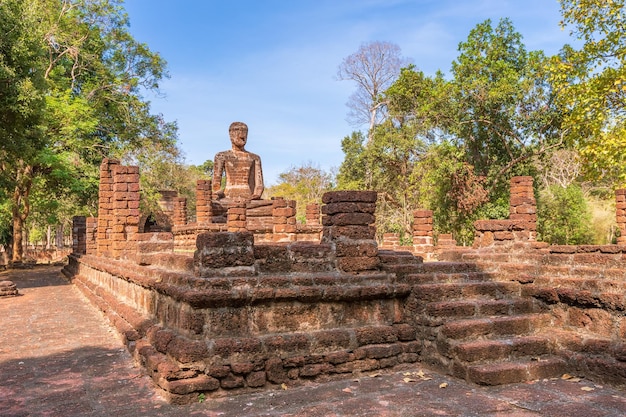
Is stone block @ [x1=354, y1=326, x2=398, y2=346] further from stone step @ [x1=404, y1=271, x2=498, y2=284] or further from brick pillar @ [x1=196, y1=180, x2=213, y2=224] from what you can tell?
brick pillar @ [x1=196, y1=180, x2=213, y2=224]

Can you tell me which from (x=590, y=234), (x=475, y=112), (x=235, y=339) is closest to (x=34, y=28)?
(x=235, y=339)

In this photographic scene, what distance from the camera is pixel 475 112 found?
2188 cm

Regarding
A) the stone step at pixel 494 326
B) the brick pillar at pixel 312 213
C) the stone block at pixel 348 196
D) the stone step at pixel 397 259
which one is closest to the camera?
the stone step at pixel 494 326

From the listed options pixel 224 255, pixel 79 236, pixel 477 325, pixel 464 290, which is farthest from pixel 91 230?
pixel 477 325

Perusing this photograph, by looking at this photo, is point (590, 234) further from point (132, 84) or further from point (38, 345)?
point (38, 345)

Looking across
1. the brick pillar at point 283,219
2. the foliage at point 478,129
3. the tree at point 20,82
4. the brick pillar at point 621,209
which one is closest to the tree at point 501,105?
the foliage at point 478,129

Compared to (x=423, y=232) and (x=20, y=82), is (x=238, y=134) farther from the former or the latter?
(x=423, y=232)

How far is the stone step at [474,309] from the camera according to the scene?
5.17 m

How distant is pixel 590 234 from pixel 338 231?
2668 cm

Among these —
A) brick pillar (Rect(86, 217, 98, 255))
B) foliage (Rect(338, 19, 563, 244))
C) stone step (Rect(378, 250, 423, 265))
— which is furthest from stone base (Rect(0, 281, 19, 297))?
foliage (Rect(338, 19, 563, 244))

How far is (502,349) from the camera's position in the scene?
4.80 metres

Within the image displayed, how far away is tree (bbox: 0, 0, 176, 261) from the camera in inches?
553

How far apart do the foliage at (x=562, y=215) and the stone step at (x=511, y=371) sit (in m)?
22.7

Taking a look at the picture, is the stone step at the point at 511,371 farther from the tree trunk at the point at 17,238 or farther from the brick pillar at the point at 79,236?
the tree trunk at the point at 17,238
